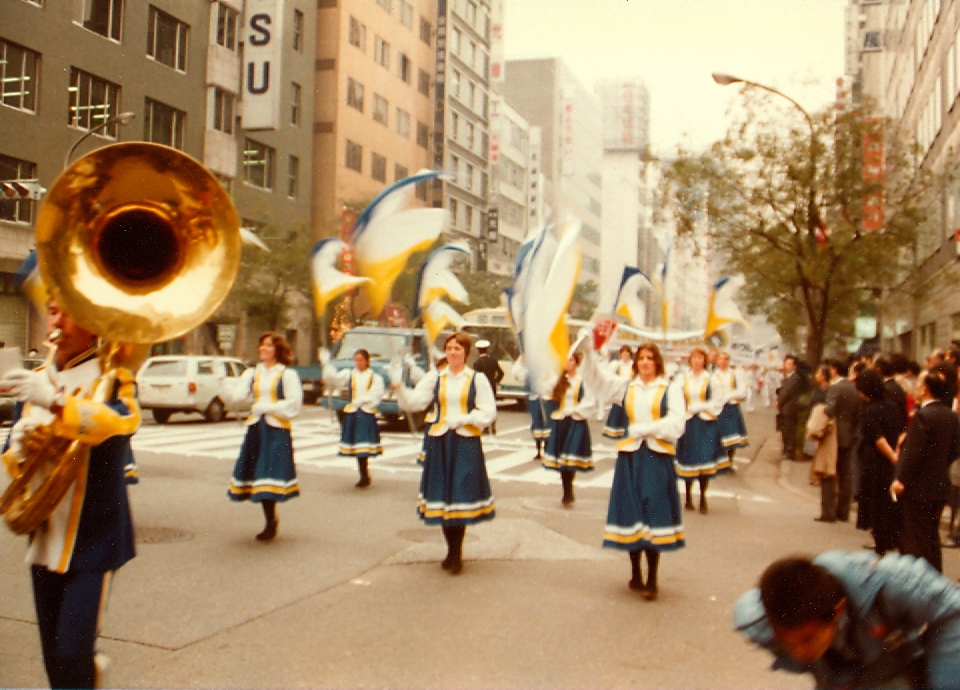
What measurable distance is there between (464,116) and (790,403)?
3971cm

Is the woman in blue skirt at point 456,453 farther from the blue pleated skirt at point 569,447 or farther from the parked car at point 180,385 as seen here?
the parked car at point 180,385

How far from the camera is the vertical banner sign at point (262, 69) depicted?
2467 cm

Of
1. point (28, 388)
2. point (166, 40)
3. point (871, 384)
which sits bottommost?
point (28, 388)

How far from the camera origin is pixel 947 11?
25047mm

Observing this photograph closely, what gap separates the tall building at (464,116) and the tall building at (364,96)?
1.34 meters

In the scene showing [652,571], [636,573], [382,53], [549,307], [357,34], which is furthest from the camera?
[382,53]

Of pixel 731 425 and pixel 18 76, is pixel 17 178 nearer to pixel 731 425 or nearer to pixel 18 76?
pixel 18 76

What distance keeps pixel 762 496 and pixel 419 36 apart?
101ft

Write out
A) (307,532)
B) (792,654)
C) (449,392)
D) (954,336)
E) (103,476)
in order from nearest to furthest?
(792,654)
(103,476)
(449,392)
(307,532)
(954,336)

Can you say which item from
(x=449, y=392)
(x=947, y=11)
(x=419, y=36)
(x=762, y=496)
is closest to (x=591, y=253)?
(x=419, y=36)

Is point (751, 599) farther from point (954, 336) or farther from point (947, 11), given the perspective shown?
point (947, 11)

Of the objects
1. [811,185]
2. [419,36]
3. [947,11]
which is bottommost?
[811,185]

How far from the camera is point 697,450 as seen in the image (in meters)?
11.0

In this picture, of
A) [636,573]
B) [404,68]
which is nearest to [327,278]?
[636,573]
